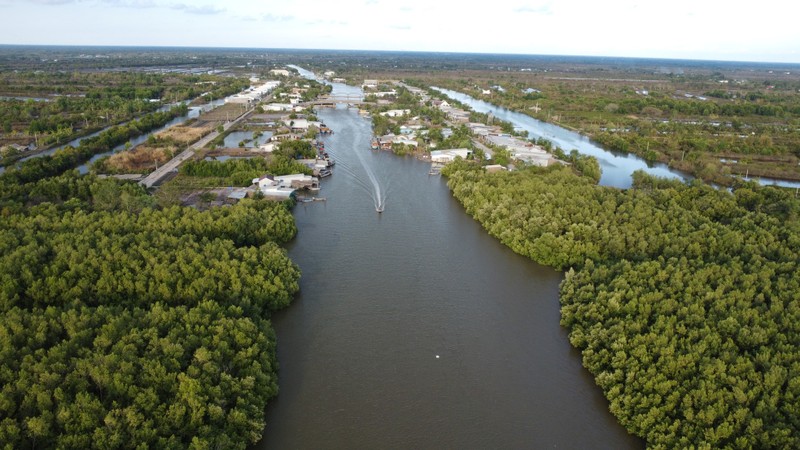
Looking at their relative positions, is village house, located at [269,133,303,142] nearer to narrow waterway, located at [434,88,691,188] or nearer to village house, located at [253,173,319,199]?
village house, located at [253,173,319,199]

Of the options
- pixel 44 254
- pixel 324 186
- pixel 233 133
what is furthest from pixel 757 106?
pixel 44 254

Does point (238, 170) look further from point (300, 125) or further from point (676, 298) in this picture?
point (676, 298)

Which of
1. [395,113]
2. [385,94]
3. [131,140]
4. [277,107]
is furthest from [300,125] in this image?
[385,94]

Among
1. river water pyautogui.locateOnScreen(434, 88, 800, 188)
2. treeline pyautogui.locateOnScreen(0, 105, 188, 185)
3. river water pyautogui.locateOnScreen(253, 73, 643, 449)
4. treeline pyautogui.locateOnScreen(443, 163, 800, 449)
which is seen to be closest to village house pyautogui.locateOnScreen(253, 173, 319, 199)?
river water pyautogui.locateOnScreen(253, 73, 643, 449)

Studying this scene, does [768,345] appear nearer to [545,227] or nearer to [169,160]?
[545,227]

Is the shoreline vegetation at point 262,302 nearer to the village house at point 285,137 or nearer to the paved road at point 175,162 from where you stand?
the paved road at point 175,162
